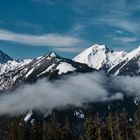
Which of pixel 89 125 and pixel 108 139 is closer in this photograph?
pixel 89 125

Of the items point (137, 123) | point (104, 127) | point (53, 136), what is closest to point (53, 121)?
point (53, 136)

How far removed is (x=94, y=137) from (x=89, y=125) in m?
4.53

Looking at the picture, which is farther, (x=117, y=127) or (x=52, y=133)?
(x=117, y=127)

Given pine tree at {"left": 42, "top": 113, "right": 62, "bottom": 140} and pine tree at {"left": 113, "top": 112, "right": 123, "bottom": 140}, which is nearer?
pine tree at {"left": 113, "top": 112, "right": 123, "bottom": 140}

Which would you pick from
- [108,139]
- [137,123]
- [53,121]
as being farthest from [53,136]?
[137,123]

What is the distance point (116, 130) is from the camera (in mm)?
195500

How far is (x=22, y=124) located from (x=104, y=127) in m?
34.5

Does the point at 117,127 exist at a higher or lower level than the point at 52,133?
higher

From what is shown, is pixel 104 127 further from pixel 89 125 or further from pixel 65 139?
pixel 89 125

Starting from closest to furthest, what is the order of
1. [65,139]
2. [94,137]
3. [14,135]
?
[94,137]
[14,135]
[65,139]

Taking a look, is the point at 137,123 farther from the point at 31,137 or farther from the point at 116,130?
the point at 31,137

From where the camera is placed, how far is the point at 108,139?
621 ft

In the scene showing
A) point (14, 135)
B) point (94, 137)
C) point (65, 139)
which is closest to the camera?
point (94, 137)

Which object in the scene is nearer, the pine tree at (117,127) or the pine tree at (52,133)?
the pine tree at (117,127)
